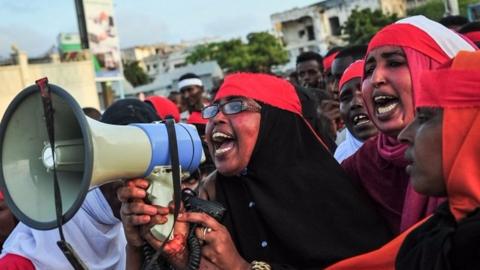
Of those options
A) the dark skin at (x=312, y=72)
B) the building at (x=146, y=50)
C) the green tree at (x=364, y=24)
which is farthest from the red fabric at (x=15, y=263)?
the building at (x=146, y=50)

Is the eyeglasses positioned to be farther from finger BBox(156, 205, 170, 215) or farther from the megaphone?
finger BBox(156, 205, 170, 215)

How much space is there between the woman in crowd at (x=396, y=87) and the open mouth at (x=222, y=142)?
50cm

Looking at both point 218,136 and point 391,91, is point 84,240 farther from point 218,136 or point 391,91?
point 391,91

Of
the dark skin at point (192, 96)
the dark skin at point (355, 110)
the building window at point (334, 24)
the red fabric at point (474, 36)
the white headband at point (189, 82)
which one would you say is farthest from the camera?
the building window at point (334, 24)

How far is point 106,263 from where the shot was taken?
2.60 meters

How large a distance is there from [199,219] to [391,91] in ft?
2.59

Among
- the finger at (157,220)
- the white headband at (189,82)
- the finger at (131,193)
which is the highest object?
the white headband at (189,82)

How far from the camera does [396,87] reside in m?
2.07

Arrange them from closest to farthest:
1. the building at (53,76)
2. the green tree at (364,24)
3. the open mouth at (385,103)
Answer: the open mouth at (385,103) < the building at (53,76) < the green tree at (364,24)

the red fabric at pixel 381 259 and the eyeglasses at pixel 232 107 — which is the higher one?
the eyeglasses at pixel 232 107

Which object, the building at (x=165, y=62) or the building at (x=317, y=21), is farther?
the building at (x=165, y=62)

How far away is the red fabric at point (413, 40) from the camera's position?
2.06 meters

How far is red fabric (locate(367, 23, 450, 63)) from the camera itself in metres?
2.06

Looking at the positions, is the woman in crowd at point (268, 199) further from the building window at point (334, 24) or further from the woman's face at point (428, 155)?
the building window at point (334, 24)
